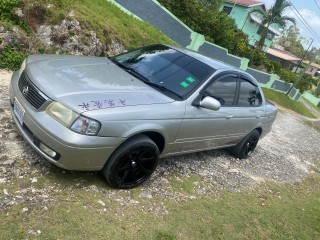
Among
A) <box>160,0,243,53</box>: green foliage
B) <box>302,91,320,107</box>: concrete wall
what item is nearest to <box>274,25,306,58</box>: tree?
<box>302,91,320,107</box>: concrete wall

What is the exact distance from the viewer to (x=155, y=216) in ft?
13.8

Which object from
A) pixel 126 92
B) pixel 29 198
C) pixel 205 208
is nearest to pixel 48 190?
pixel 29 198

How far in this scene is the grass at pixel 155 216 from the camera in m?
3.46

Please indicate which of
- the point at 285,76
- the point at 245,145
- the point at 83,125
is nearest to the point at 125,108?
the point at 83,125

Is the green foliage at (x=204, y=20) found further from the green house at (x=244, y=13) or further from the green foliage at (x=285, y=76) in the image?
the green house at (x=244, y=13)

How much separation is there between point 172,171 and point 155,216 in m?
1.40

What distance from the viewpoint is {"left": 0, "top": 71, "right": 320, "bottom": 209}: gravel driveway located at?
12.7ft

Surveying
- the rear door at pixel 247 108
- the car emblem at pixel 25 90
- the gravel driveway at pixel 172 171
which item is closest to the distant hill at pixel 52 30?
the gravel driveway at pixel 172 171

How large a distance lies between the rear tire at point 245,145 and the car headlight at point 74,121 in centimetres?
397

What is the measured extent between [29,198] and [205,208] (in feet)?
7.75

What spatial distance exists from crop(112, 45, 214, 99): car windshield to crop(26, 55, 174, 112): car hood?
0.24 m

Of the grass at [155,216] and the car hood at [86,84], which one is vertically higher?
the car hood at [86,84]

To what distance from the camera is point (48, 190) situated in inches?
154

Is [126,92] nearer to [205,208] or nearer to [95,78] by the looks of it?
[95,78]
